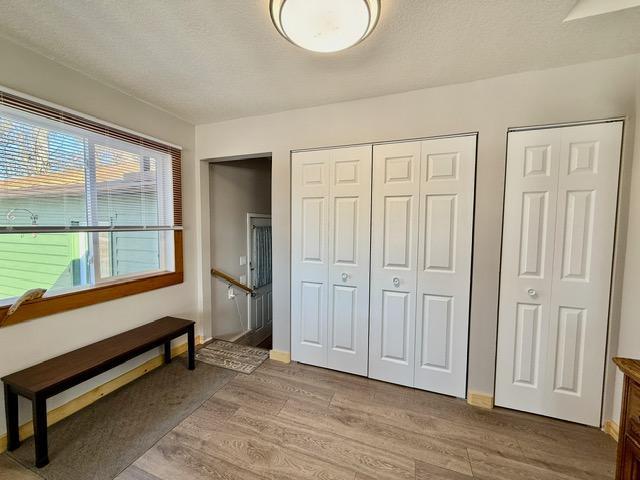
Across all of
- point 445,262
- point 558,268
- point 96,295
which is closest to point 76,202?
point 96,295

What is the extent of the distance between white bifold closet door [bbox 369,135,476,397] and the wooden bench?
195 cm

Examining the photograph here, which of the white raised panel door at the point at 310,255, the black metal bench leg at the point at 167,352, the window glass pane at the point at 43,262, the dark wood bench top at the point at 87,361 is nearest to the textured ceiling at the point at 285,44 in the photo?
the white raised panel door at the point at 310,255

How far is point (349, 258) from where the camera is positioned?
2.33 m

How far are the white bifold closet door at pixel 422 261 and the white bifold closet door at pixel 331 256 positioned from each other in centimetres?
12

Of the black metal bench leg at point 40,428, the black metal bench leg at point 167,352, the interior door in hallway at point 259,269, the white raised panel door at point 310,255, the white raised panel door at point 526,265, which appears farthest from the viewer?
the interior door in hallway at point 259,269

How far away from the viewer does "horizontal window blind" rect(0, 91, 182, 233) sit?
1573mm

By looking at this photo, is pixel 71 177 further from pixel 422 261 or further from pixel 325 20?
pixel 422 261

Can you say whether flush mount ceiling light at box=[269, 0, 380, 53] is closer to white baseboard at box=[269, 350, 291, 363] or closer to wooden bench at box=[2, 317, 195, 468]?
wooden bench at box=[2, 317, 195, 468]

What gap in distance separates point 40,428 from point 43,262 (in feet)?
3.32

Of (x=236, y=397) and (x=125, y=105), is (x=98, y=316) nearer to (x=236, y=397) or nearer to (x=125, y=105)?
(x=236, y=397)

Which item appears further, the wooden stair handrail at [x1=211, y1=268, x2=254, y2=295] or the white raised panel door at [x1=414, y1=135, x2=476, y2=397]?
the wooden stair handrail at [x1=211, y1=268, x2=254, y2=295]

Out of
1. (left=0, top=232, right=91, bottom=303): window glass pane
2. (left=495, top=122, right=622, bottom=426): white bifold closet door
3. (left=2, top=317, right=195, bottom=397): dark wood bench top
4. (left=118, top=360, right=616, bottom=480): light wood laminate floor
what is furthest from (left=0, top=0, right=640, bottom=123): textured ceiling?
(left=118, top=360, right=616, bottom=480): light wood laminate floor

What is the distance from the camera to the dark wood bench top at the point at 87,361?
150 centimetres

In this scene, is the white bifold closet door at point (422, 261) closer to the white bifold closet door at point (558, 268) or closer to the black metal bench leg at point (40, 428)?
the white bifold closet door at point (558, 268)
